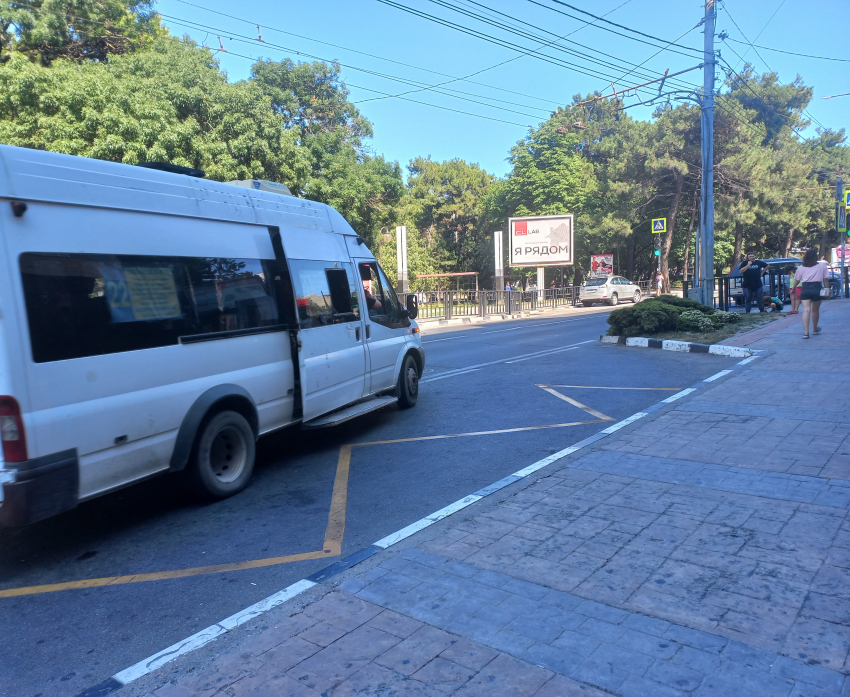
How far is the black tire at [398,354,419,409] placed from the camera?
8.52 meters

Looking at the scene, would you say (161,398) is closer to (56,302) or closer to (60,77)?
(56,302)

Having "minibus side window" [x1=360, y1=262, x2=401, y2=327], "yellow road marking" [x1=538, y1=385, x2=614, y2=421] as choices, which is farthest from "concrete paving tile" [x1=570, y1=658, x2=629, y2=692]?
"minibus side window" [x1=360, y1=262, x2=401, y2=327]

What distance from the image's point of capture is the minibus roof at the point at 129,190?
4.03 meters

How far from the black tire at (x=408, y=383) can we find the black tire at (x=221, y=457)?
3.10 metres

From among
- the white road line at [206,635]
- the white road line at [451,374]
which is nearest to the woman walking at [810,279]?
the white road line at [451,374]

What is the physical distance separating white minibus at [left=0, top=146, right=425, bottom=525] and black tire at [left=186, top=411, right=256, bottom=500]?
1cm

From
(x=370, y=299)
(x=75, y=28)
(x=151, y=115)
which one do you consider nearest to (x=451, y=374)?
(x=370, y=299)

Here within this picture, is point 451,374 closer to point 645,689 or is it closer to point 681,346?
point 681,346

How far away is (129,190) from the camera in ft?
15.5

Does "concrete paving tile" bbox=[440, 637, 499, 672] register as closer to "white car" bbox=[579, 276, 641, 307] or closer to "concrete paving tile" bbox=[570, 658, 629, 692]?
"concrete paving tile" bbox=[570, 658, 629, 692]

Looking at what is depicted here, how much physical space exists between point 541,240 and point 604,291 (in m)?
4.60

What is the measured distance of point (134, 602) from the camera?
366 centimetres

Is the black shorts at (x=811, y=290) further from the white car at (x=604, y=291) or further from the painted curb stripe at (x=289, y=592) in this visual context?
the white car at (x=604, y=291)

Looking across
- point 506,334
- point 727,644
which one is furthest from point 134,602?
point 506,334
